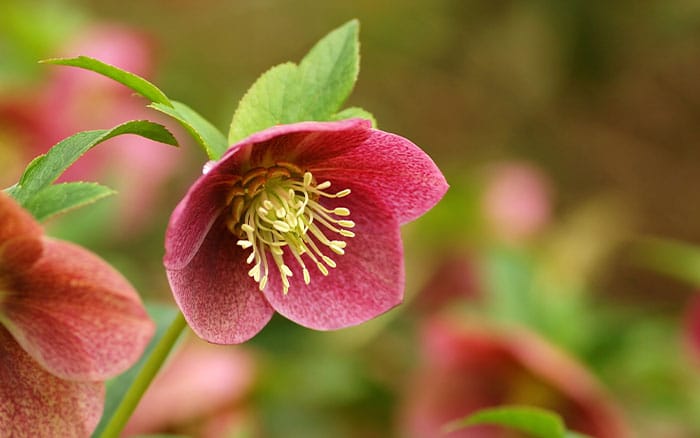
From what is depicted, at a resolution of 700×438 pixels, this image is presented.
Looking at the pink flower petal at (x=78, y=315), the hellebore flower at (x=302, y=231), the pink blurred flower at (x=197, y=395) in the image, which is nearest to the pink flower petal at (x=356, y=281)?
the hellebore flower at (x=302, y=231)

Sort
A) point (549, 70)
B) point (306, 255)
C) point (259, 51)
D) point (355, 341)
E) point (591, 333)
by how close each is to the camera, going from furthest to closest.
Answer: point (259, 51) → point (549, 70) → point (355, 341) → point (591, 333) → point (306, 255)

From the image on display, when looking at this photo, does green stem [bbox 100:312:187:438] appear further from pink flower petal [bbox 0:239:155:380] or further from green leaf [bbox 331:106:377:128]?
green leaf [bbox 331:106:377:128]

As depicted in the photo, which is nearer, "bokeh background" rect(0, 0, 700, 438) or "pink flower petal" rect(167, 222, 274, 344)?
"pink flower petal" rect(167, 222, 274, 344)

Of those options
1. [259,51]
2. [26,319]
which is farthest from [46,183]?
[259,51]

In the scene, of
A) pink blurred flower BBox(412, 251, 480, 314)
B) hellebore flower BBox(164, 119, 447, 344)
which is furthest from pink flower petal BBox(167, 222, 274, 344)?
pink blurred flower BBox(412, 251, 480, 314)

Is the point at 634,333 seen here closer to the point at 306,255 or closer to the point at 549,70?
the point at 306,255

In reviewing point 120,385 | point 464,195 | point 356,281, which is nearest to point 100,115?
point 464,195

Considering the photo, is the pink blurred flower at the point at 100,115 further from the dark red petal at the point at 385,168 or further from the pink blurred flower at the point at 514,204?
the dark red petal at the point at 385,168
